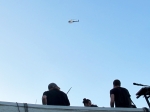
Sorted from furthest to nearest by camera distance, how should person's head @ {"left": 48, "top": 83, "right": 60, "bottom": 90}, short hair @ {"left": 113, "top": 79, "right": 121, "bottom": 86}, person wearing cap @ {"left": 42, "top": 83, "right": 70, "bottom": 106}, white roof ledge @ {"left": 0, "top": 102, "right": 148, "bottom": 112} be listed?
short hair @ {"left": 113, "top": 79, "right": 121, "bottom": 86}, person's head @ {"left": 48, "top": 83, "right": 60, "bottom": 90}, person wearing cap @ {"left": 42, "top": 83, "right": 70, "bottom": 106}, white roof ledge @ {"left": 0, "top": 102, "right": 148, "bottom": 112}

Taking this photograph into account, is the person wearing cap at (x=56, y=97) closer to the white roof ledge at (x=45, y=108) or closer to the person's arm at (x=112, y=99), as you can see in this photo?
the person's arm at (x=112, y=99)

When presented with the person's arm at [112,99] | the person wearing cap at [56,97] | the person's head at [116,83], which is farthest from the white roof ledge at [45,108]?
the person's head at [116,83]

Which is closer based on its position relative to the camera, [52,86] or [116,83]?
[52,86]

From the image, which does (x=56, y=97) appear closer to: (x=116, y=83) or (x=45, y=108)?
(x=45, y=108)

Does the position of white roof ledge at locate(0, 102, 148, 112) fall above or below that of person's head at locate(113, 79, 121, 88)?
below

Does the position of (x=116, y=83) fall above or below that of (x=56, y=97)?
above

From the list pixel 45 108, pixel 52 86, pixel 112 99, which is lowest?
pixel 45 108

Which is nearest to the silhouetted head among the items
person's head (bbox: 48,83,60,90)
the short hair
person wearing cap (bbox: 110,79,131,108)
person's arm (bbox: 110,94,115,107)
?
the short hair

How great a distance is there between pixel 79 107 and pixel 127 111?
3.05 feet

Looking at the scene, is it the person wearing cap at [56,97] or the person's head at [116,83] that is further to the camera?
the person's head at [116,83]

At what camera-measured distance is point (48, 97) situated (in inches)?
231

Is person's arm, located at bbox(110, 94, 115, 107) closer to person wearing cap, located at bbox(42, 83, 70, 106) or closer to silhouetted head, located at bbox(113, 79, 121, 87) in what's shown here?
silhouetted head, located at bbox(113, 79, 121, 87)

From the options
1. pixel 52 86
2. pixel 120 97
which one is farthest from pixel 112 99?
pixel 52 86

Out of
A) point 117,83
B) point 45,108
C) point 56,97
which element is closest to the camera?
point 45,108
